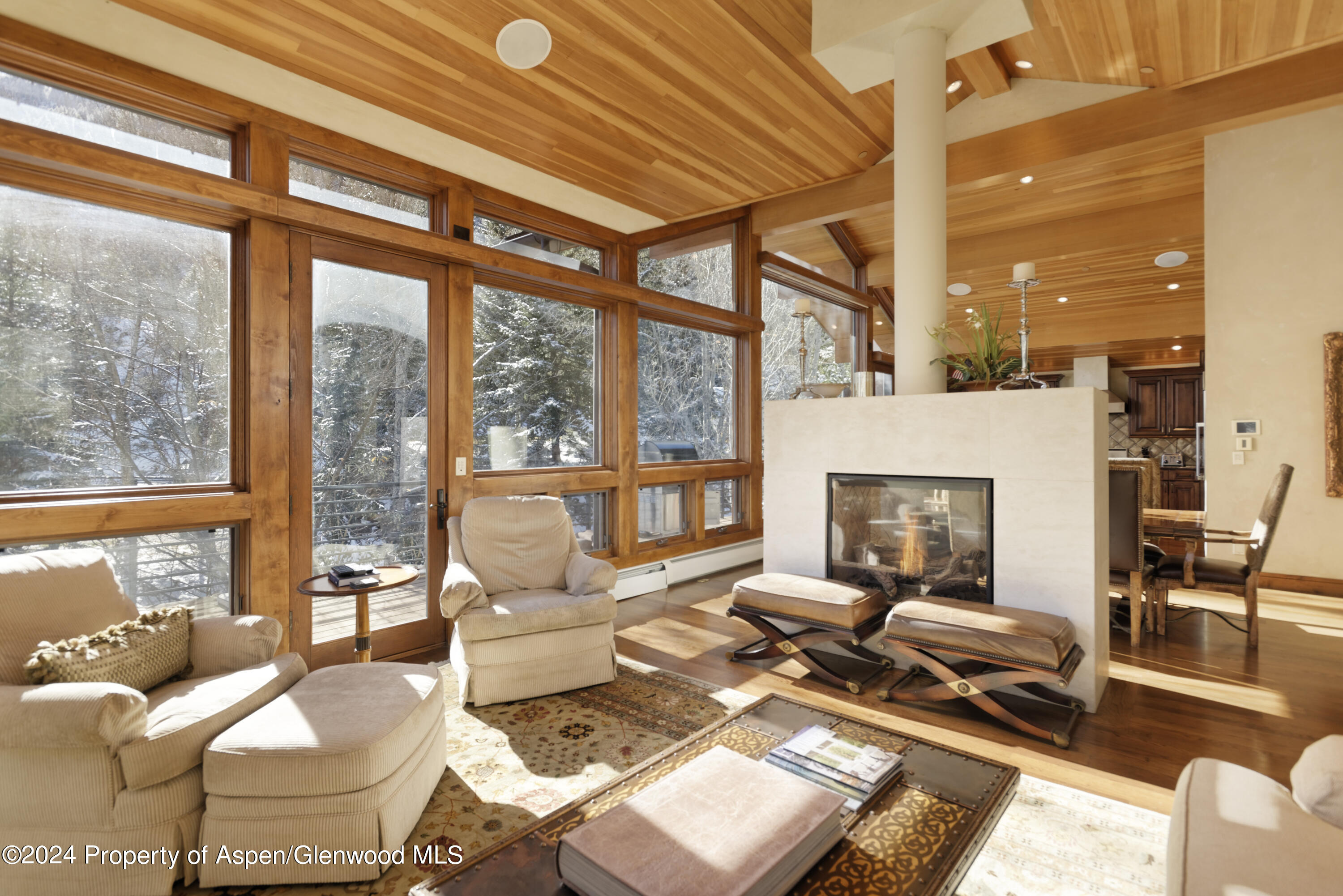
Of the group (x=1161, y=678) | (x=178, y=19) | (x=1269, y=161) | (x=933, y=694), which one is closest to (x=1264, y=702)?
(x=1161, y=678)

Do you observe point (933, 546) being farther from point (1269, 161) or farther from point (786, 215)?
point (1269, 161)

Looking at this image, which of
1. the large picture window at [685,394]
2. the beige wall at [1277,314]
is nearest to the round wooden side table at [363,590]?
the large picture window at [685,394]

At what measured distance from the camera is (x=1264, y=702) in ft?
9.77

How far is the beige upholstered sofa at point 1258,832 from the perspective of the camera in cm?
115

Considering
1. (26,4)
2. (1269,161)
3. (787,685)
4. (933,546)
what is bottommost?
(787,685)

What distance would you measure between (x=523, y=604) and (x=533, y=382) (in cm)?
187

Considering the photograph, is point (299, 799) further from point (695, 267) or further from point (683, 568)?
point (695, 267)

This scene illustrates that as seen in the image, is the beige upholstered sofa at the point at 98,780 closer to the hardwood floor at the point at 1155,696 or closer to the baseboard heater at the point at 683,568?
the hardwood floor at the point at 1155,696

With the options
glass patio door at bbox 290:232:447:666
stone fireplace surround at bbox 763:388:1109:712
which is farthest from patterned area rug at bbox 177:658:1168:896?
stone fireplace surround at bbox 763:388:1109:712

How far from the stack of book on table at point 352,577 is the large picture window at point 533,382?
4.37 ft

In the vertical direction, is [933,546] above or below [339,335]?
below

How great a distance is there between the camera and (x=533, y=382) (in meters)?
4.54

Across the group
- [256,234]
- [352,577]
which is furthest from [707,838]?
[256,234]

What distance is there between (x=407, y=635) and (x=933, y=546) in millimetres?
2985
